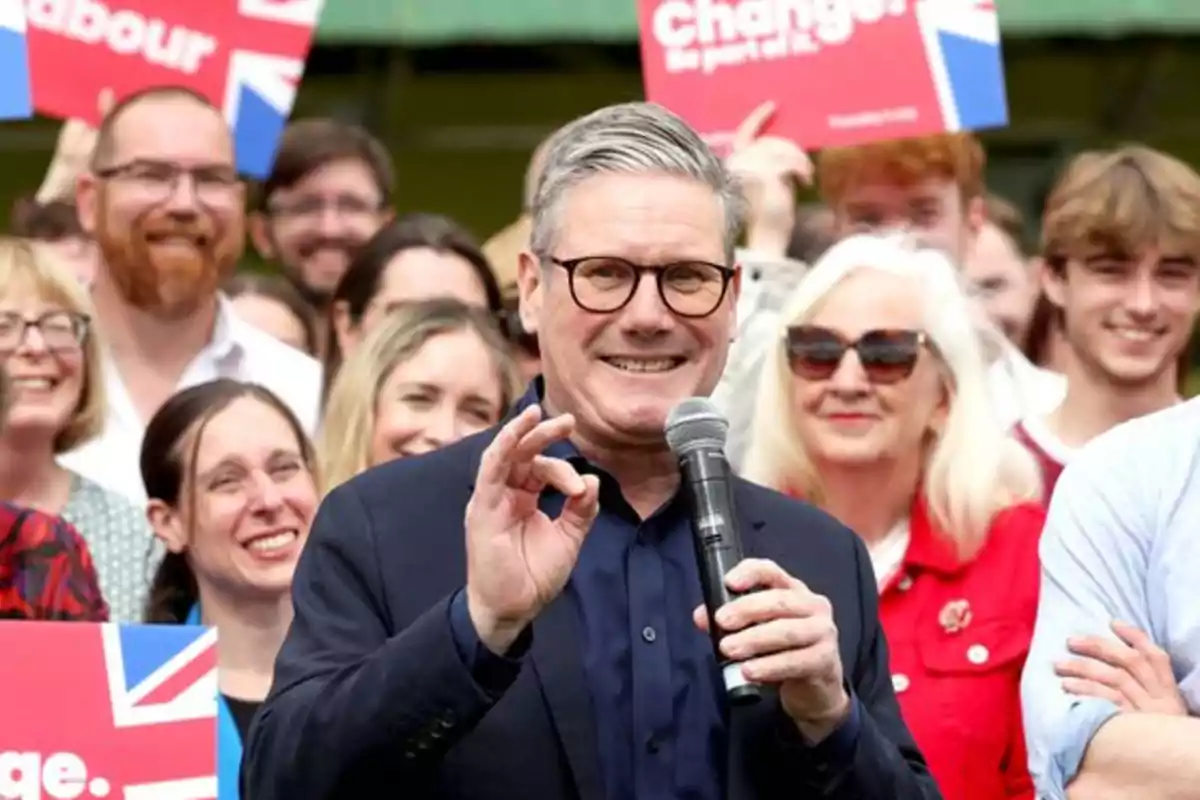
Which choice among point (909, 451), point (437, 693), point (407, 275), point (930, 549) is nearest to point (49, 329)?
point (407, 275)

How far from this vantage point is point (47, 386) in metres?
6.41

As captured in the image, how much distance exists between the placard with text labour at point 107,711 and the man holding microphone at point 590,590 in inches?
37.3

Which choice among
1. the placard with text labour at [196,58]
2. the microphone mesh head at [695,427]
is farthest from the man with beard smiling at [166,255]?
the microphone mesh head at [695,427]

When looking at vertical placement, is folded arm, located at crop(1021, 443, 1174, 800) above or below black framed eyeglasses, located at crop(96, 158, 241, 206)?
below

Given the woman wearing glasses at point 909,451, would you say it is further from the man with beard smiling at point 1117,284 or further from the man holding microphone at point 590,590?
the man holding microphone at point 590,590

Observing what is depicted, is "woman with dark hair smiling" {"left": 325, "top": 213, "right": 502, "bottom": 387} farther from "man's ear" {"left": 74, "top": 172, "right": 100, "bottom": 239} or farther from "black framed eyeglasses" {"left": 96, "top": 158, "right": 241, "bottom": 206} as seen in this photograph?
"man's ear" {"left": 74, "top": 172, "right": 100, "bottom": 239}

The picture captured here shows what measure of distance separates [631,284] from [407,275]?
3262 mm

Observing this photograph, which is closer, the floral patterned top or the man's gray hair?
the man's gray hair

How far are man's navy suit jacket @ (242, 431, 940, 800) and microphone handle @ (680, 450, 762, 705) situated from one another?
0.74 feet

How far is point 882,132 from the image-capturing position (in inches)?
279

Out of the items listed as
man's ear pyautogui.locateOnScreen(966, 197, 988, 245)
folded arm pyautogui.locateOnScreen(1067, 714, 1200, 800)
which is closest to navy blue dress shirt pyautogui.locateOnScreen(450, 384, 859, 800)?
folded arm pyautogui.locateOnScreen(1067, 714, 1200, 800)

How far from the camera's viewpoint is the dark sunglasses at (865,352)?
5.77 m

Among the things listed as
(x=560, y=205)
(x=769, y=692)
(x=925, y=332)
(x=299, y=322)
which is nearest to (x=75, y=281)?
(x=299, y=322)

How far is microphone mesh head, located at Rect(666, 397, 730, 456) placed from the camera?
3686mm
